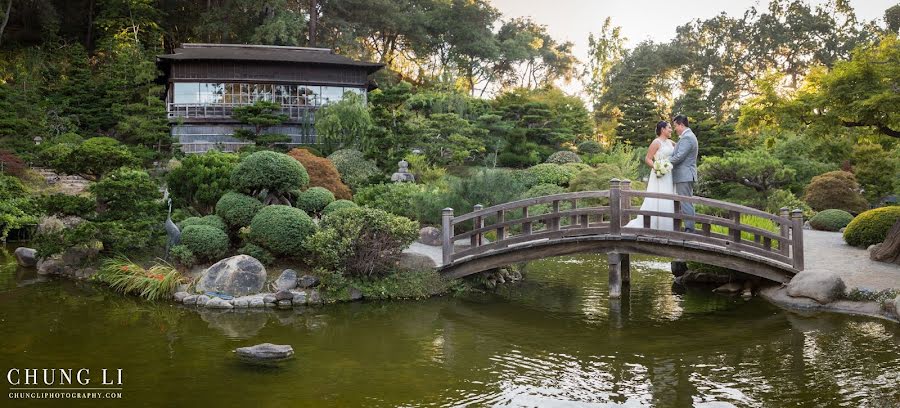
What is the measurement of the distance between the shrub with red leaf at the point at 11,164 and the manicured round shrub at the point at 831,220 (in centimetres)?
2104

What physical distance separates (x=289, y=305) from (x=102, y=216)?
169 inches

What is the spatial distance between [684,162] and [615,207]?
1.43 meters

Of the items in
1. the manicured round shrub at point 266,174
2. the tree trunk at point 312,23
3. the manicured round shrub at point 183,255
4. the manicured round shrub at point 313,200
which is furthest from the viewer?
the tree trunk at point 312,23

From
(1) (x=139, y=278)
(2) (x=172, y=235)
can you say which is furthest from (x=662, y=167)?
(1) (x=139, y=278)

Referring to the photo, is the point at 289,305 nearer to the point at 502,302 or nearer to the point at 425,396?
the point at 502,302

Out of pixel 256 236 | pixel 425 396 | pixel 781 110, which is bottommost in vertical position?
pixel 425 396

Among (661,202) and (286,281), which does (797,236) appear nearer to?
(661,202)

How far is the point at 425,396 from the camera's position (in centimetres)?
716

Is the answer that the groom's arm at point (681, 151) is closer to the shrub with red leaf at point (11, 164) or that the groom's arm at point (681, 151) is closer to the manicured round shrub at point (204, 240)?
the manicured round shrub at point (204, 240)

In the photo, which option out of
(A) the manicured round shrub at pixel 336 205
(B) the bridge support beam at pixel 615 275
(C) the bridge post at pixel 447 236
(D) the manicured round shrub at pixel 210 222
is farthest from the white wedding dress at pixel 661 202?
(D) the manicured round shrub at pixel 210 222

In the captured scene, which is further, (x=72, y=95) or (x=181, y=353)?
(x=72, y=95)

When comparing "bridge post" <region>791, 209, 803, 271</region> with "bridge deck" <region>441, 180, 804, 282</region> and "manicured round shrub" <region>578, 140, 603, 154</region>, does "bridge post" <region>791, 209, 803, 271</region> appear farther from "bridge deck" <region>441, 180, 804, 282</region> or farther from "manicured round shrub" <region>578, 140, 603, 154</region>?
"manicured round shrub" <region>578, 140, 603, 154</region>

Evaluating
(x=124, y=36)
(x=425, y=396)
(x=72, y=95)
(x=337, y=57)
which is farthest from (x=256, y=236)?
(x=124, y=36)

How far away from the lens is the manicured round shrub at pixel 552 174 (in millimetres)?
22938
